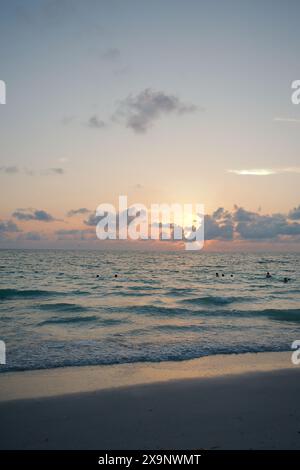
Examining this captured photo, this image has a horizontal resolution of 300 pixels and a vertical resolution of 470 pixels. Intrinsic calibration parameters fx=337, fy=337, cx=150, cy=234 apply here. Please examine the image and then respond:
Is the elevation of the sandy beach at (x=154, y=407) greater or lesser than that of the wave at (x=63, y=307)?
greater

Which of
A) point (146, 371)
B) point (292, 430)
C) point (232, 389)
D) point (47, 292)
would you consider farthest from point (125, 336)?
point (47, 292)

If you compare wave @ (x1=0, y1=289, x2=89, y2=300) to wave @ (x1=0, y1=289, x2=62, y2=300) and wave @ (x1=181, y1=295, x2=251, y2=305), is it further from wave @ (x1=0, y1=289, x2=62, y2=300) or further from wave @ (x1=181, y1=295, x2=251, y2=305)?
wave @ (x1=181, y1=295, x2=251, y2=305)

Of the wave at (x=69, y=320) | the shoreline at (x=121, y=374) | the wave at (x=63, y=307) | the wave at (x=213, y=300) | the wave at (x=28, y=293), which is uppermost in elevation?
the shoreline at (x=121, y=374)

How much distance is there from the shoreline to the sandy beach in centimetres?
3

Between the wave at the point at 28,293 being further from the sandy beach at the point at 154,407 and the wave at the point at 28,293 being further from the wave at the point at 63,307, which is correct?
the sandy beach at the point at 154,407

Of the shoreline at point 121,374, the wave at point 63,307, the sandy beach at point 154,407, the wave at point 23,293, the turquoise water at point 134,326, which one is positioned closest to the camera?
the sandy beach at point 154,407

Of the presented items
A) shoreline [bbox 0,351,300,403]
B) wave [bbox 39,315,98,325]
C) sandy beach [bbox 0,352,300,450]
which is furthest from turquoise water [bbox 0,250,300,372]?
sandy beach [bbox 0,352,300,450]

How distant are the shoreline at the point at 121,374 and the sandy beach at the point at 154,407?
3 centimetres

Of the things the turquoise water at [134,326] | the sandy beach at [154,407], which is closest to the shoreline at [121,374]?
the sandy beach at [154,407]

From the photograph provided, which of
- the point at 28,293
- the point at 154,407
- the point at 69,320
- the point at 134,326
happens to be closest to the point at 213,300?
the point at 134,326

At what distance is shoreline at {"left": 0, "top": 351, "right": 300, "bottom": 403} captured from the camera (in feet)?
30.0

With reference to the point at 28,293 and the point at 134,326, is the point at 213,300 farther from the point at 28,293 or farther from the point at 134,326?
the point at 28,293

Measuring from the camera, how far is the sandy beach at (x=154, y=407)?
641 cm

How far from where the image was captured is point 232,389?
9.16m
